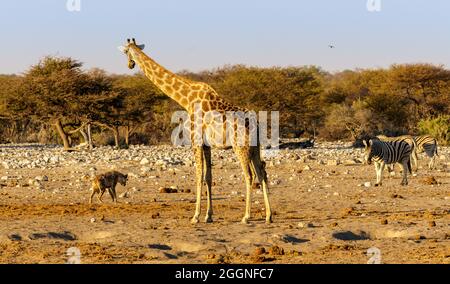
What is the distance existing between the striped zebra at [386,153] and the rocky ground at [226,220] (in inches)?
18.2

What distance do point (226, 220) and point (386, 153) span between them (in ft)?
23.7

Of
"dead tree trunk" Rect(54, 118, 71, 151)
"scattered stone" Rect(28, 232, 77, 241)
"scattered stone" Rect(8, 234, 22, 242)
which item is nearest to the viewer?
"scattered stone" Rect(8, 234, 22, 242)

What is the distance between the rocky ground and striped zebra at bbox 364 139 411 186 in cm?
46

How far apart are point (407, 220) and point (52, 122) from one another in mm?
25252

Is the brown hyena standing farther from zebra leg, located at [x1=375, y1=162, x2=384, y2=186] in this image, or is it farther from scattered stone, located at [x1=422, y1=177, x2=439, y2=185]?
scattered stone, located at [x1=422, y1=177, x2=439, y2=185]

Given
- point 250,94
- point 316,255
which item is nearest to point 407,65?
point 250,94

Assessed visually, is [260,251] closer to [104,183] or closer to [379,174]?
[104,183]

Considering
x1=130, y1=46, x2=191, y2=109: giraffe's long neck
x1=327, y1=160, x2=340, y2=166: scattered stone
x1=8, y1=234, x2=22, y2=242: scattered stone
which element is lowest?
x1=8, y1=234, x2=22, y2=242: scattered stone

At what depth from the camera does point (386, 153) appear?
18781 mm

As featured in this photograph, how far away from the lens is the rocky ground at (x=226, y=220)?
973 centimetres

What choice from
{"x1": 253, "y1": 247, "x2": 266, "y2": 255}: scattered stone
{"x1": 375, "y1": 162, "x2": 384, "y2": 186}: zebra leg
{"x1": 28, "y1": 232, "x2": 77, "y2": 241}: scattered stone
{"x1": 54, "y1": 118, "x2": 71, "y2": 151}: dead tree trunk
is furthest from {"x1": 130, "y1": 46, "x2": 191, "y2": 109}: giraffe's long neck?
{"x1": 54, "y1": 118, "x2": 71, "y2": 151}: dead tree trunk

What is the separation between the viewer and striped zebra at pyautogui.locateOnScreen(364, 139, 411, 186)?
18.5 meters

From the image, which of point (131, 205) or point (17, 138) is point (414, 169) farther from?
point (17, 138)
